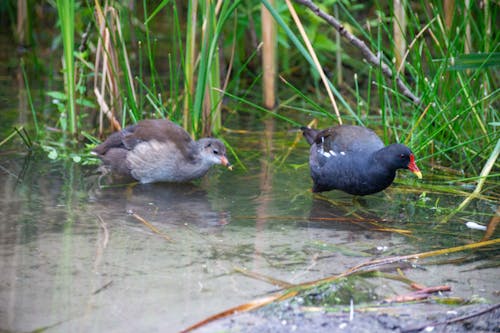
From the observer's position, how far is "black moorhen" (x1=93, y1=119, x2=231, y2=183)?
19.4 feet

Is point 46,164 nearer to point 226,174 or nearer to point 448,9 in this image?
point 226,174

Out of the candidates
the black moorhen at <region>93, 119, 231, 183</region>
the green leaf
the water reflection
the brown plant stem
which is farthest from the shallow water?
the green leaf

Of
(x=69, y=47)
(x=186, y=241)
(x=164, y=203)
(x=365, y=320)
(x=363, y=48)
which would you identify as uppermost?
(x=363, y=48)

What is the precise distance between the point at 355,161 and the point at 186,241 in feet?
5.03

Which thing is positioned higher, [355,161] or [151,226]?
[355,161]

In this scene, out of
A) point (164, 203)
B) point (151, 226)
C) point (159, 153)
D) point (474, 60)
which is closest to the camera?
point (151, 226)

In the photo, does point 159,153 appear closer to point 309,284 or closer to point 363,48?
point 363,48

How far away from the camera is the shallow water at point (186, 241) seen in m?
3.56

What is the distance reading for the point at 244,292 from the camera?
367 centimetres

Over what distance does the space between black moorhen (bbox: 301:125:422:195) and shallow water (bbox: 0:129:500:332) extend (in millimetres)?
144

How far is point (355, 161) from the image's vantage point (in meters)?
5.47

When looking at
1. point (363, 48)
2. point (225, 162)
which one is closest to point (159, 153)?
point (225, 162)

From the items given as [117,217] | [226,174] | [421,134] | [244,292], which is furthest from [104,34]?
[244,292]

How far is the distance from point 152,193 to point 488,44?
2.68 meters
